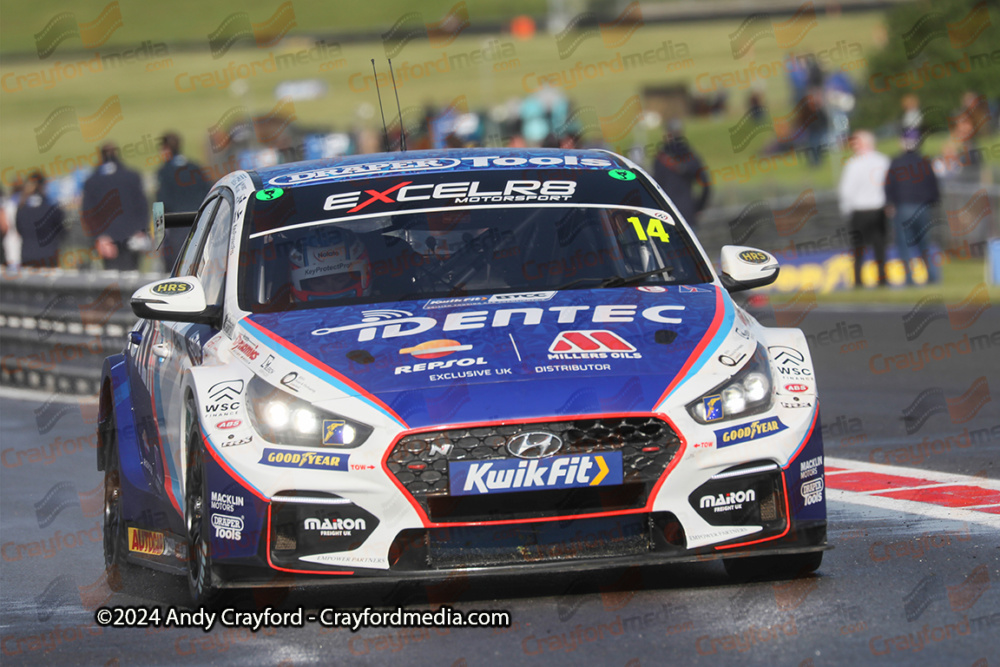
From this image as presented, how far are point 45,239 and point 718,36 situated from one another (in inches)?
2970

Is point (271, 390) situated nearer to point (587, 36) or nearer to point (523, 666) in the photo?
point (523, 666)

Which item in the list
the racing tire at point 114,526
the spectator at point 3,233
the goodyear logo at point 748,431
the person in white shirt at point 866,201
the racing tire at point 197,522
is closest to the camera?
the goodyear logo at point 748,431

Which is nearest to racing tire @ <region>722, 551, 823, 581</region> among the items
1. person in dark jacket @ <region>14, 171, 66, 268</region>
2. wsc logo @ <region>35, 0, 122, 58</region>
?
person in dark jacket @ <region>14, 171, 66, 268</region>

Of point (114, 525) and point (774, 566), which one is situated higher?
point (774, 566)

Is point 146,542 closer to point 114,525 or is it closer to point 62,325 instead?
point 114,525

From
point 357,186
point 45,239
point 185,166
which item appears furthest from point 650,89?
point 357,186

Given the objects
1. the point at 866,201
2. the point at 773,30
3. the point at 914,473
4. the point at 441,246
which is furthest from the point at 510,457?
the point at 773,30

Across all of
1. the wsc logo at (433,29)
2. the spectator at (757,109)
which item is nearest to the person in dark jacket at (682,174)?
the spectator at (757,109)

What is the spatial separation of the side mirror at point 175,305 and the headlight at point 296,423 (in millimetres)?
787

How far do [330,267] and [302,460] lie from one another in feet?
4.10

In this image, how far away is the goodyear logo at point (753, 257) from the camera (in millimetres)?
7277

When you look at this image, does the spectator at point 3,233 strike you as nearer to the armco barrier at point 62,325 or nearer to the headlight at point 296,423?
the armco barrier at point 62,325

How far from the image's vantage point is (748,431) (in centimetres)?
612

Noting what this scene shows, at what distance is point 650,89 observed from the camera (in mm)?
60375
